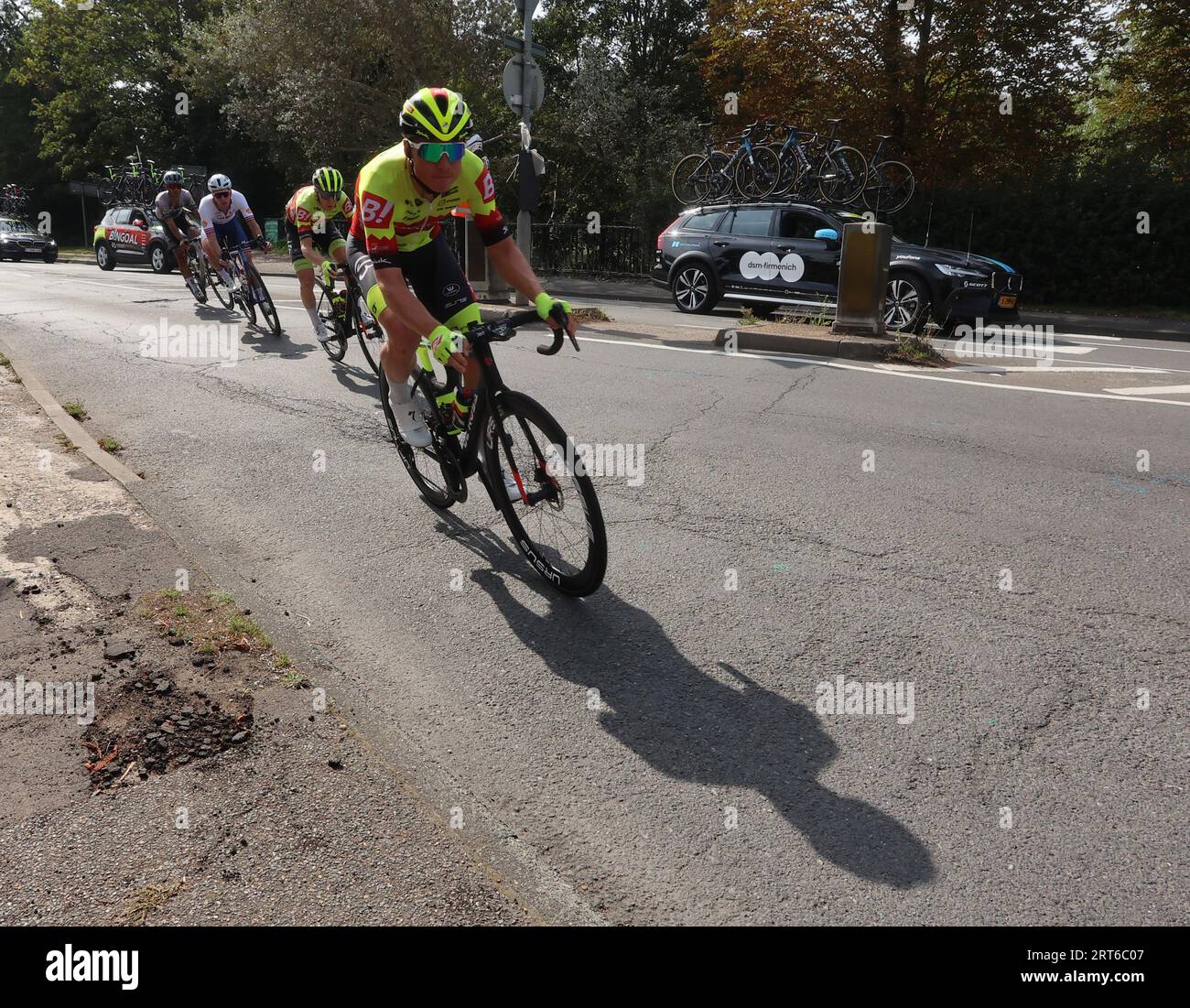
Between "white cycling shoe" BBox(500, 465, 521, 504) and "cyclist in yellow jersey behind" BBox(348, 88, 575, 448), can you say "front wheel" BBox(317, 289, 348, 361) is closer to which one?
"cyclist in yellow jersey behind" BBox(348, 88, 575, 448)

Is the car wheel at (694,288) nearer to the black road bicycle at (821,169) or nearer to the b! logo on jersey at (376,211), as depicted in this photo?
the black road bicycle at (821,169)

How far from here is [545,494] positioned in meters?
4.51

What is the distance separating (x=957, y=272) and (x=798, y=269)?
7.50 ft

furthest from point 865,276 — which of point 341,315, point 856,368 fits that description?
point 341,315

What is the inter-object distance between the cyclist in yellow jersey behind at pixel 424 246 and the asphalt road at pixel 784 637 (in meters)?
0.99

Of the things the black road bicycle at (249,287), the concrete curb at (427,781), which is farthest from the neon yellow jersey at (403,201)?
the black road bicycle at (249,287)

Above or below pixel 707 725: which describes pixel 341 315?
above

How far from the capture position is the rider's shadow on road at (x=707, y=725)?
279 cm

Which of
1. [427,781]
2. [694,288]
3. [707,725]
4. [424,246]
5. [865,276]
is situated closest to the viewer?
[427,781]

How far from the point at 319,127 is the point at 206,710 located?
31.4m

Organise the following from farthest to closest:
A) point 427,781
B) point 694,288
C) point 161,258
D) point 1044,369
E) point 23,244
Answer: point 23,244
point 161,258
point 694,288
point 1044,369
point 427,781

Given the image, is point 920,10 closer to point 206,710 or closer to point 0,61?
point 206,710

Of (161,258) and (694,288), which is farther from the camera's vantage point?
(161,258)

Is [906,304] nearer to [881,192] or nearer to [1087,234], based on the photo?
[881,192]
